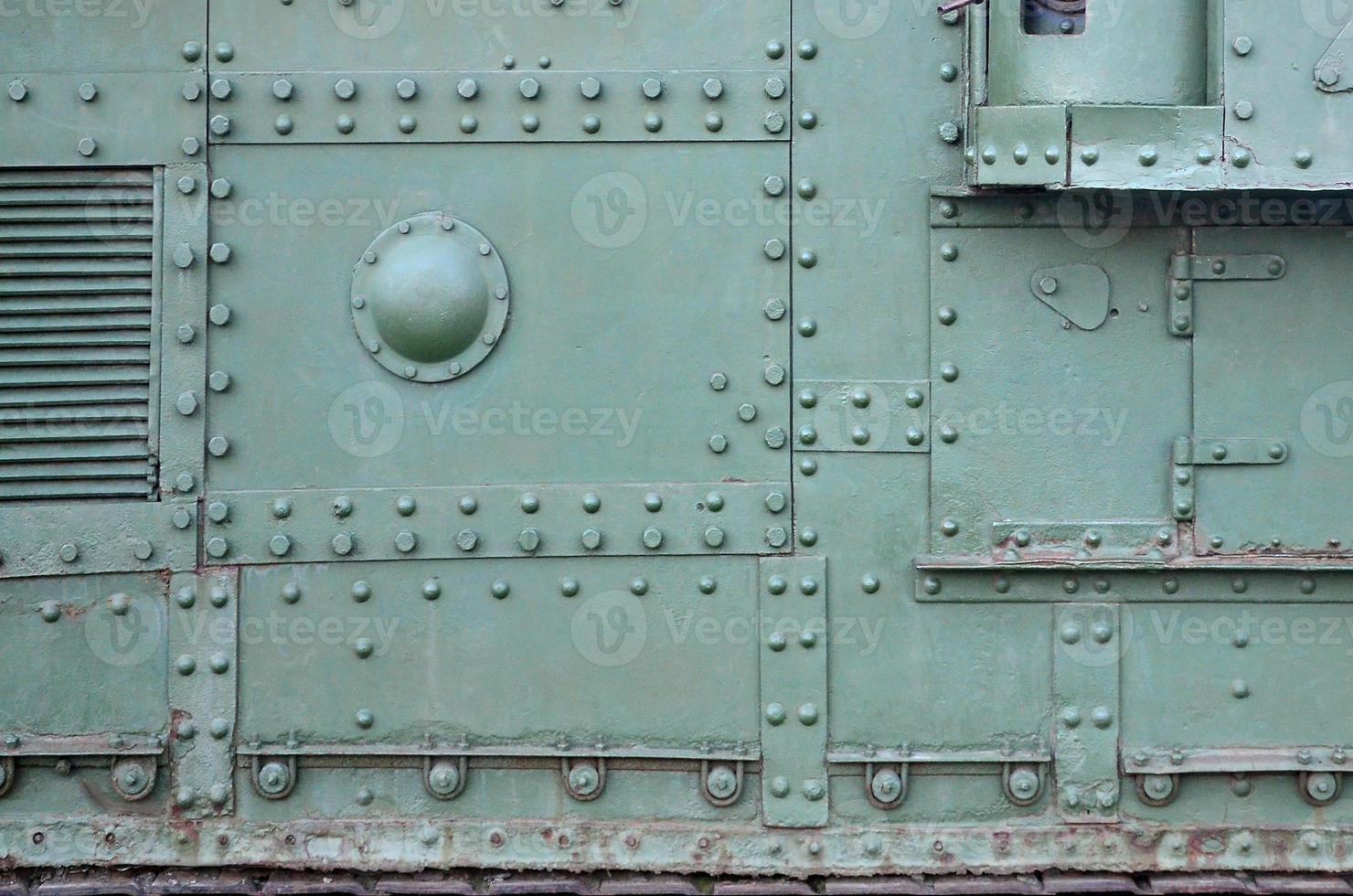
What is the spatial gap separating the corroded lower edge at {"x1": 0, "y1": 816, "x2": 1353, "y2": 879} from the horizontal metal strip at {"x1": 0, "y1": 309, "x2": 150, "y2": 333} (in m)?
1.28

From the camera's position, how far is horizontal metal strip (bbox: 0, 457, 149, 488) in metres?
2.88

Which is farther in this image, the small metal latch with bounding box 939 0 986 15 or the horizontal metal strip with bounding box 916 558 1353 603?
the horizontal metal strip with bounding box 916 558 1353 603

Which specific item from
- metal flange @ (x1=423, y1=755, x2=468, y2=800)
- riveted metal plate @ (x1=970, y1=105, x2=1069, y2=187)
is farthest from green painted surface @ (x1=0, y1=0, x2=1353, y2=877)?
riveted metal plate @ (x1=970, y1=105, x2=1069, y2=187)

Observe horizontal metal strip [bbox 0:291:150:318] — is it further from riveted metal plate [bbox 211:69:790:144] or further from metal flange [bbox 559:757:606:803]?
metal flange [bbox 559:757:606:803]

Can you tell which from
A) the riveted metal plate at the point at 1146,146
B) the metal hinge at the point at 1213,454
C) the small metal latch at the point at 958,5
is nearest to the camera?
the riveted metal plate at the point at 1146,146

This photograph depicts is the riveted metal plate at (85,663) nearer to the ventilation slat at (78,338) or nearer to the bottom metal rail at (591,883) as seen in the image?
the bottom metal rail at (591,883)

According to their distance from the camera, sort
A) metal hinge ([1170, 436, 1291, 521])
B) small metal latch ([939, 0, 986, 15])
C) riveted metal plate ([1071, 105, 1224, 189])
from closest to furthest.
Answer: riveted metal plate ([1071, 105, 1224, 189]) < small metal latch ([939, 0, 986, 15]) < metal hinge ([1170, 436, 1291, 521])

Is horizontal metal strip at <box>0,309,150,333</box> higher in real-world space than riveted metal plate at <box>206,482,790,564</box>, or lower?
higher

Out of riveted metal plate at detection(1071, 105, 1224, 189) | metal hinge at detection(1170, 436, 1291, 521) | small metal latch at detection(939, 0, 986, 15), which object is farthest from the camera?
metal hinge at detection(1170, 436, 1291, 521)

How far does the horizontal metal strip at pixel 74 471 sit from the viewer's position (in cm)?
288

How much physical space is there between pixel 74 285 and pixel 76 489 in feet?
1.75

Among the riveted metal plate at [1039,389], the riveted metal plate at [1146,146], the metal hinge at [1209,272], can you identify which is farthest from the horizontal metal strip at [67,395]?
the metal hinge at [1209,272]

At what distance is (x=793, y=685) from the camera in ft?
9.42

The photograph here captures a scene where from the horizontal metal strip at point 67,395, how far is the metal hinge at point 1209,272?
267 cm
